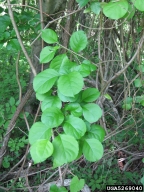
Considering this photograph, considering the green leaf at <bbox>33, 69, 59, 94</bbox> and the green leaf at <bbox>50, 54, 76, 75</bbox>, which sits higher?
the green leaf at <bbox>50, 54, 76, 75</bbox>

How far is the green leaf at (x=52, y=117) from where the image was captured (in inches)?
30.3

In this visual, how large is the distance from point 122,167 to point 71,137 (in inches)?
60.7

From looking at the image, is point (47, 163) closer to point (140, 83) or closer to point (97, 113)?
point (140, 83)

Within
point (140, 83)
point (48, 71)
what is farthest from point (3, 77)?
point (48, 71)

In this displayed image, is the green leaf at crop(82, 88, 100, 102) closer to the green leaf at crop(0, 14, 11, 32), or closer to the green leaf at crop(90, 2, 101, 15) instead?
the green leaf at crop(90, 2, 101, 15)

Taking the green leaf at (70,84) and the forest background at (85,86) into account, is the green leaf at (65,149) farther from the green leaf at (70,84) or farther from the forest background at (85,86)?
the forest background at (85,86)

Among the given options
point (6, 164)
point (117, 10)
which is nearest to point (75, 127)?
point (117, 10)

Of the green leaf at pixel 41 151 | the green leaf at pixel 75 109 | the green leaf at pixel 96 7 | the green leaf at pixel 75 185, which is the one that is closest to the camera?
the green leaf at pixel 41 151

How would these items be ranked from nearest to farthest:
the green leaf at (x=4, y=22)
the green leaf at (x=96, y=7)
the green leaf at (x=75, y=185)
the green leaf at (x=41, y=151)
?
the green leaf at (x=41, y=151)
the green leaf at (x=75, y=185)
the green leaf at (x=96, y=7)
the green leaf at (x=4, y=22)

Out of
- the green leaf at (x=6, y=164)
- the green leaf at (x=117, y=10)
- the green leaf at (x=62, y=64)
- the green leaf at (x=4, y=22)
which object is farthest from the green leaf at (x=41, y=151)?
the green leaf at (x=6, y=164)

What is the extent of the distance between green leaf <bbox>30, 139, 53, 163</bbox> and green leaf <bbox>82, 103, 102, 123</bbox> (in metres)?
0.16

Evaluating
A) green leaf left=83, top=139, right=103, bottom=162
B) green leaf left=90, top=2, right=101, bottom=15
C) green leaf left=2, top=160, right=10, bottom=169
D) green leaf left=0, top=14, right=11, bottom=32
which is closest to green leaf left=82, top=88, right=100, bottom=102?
green leaf left=83, top=139, right=103, bottom=162

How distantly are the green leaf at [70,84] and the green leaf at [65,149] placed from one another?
0.13 metres

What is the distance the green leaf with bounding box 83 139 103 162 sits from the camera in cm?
79
